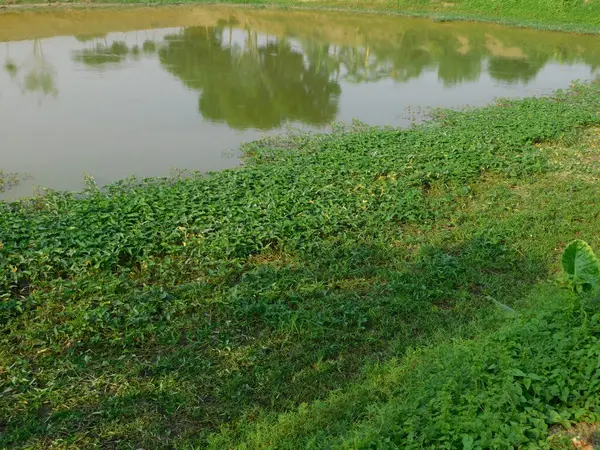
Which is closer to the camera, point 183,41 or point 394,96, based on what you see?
point 394,96

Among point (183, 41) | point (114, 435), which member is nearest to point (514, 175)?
point (114, 435)

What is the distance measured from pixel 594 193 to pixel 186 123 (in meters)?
6.71

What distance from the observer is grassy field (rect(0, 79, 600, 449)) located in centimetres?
330

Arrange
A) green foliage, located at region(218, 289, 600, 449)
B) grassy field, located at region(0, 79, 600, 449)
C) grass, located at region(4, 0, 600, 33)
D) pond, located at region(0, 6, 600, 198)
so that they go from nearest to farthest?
1. green foliage, located at region(218, 289, 600, 449)
2. grassy field, located at region(0, 79, 600, 449)
3. pond, located at region(0, 6, 600, 198)
4. grass, located at region(4, 0, 600, 33)

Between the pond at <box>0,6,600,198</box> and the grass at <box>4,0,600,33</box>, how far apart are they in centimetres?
105

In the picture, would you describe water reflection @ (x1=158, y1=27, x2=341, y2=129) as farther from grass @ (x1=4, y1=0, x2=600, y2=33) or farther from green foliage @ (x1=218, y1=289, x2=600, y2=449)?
grass @ (x1=4, y1=0, x2=600, y2=33)

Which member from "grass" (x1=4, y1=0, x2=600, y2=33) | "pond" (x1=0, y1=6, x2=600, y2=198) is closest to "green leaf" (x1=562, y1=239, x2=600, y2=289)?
"pond" (x1=0, y1=6, x2=600, y2=198)

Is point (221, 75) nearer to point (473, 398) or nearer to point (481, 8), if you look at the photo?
point (473, 398)

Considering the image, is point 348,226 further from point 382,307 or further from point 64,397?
point 64,397

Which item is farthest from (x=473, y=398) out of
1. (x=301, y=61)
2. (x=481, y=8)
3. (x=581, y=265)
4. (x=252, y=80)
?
(x=481, y=8)

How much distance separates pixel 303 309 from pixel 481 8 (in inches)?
925

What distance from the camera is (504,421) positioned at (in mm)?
2893

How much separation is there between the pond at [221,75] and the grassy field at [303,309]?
6.32 ft

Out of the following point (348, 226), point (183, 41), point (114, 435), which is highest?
point (183, 41)
